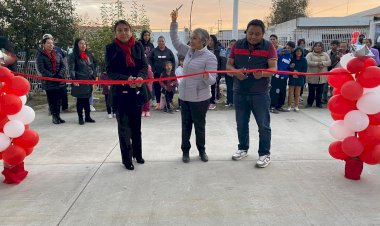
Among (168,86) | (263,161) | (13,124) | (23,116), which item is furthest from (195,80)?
(168,86)

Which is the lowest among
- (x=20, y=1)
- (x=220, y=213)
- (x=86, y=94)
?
(x=220, y=213)

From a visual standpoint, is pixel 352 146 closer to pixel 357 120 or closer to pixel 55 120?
pixel 357 120

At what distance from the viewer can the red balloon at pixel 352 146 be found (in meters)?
4.05

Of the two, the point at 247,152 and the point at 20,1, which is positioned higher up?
the point at 20,1

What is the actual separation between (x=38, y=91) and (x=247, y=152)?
877 cm

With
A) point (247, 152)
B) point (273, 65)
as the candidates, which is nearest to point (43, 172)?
point (247, 152)

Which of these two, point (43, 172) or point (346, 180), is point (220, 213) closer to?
point (346, 180)

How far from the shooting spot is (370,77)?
3914 millimetres

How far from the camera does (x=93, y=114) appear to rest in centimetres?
862

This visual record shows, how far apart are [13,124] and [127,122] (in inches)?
52.0

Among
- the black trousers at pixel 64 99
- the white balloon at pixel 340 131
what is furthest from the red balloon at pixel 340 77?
the black trousers at pixel 64 99

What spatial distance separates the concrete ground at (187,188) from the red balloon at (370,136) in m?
0.48

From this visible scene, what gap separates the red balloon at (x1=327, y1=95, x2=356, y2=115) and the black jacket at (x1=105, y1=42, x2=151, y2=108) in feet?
7.71

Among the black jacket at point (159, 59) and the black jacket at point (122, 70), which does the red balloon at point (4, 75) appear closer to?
the black jacket at point (122, 70)
